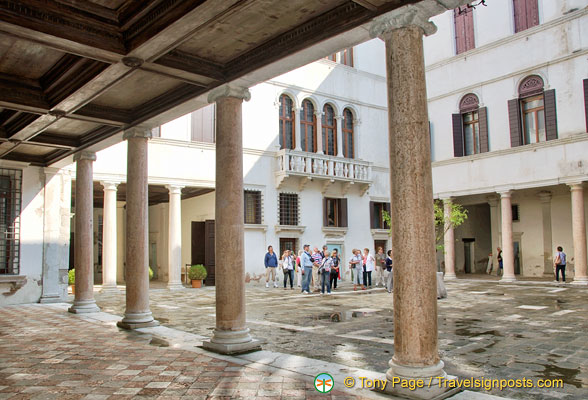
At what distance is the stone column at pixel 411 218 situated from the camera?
431cm

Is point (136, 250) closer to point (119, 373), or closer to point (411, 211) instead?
point (119, 373)

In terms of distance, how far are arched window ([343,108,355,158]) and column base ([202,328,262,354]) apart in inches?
678

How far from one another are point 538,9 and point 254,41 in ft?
55.8

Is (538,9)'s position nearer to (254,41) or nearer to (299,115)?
(299,115)

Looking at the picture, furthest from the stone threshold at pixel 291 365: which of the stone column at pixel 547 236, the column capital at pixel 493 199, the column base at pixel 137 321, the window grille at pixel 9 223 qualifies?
the column capital at pixel 493 199

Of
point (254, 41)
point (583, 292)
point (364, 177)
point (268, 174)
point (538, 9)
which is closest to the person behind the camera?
point (254, 41)

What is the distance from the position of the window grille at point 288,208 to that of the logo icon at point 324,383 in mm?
15766

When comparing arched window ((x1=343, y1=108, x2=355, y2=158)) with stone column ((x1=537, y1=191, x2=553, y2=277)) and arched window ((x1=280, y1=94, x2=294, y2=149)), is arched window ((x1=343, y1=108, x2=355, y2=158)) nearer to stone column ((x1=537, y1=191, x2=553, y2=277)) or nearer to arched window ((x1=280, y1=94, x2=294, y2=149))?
arched window ((x1=280, y1=94, x2=294, y2=149))

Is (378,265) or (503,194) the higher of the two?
(503,194)

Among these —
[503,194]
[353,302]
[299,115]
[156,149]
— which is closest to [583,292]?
[503,194]

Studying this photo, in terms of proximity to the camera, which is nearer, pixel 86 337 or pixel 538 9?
pixel 86 337

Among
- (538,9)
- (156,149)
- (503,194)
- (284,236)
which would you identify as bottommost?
(284,236)

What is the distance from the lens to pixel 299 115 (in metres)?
21.2

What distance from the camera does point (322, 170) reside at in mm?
21062
